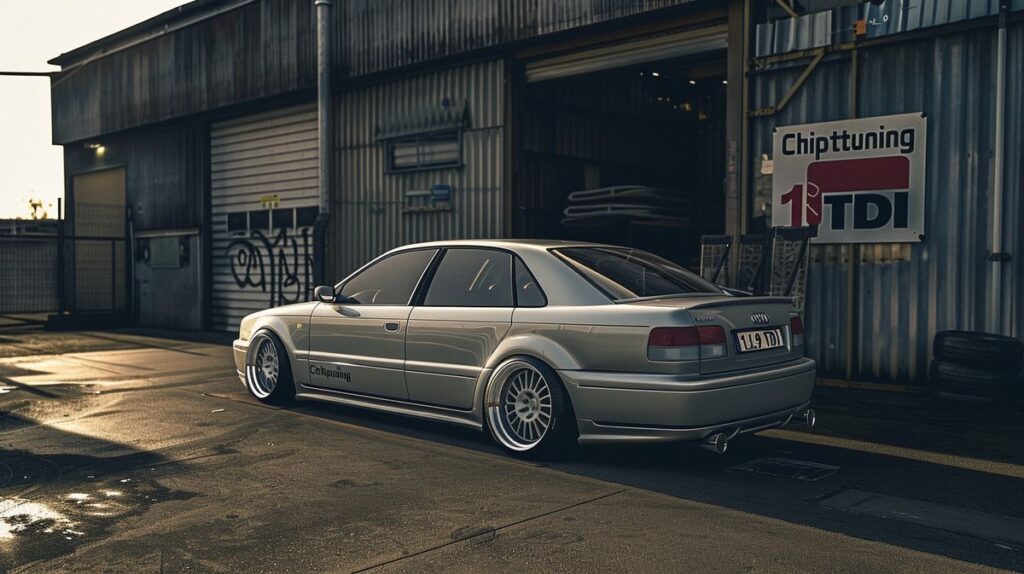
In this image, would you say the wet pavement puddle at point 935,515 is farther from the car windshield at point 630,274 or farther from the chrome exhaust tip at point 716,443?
the car windshield at point 630,274

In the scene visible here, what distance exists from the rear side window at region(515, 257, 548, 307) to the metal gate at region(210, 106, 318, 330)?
10591 mm

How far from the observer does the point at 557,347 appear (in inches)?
220

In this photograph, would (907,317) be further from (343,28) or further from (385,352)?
(343,28)

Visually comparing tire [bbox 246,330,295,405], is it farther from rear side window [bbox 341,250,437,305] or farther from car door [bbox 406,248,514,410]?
car door [bbox 406,248,514,410]

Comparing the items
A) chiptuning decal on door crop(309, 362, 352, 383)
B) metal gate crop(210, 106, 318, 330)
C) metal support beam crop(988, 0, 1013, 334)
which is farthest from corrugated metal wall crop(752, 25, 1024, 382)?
metal gate crop(210, 106, 318, 330)

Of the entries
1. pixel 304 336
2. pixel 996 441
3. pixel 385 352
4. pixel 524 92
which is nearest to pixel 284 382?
pixel 304 336

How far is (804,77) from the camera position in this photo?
32.2ft

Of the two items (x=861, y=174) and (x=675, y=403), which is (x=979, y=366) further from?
(x=675, y=403)

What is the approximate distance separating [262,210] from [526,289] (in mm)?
12411

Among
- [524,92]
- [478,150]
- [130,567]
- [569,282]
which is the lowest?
[130,567]

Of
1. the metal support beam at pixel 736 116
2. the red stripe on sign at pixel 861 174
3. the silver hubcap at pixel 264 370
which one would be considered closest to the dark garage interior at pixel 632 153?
the metal support beam at pixel 736 116

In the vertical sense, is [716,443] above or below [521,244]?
below

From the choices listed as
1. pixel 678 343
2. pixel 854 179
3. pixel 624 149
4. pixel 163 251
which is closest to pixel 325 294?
pixel 678 343

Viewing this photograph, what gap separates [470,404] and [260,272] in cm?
1208
